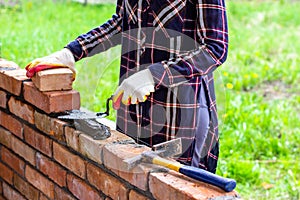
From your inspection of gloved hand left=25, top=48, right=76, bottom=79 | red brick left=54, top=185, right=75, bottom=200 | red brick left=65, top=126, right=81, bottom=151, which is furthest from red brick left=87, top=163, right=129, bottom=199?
gloved hand left=25, top=48, right=76, bottom=79

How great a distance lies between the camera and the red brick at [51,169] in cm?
214

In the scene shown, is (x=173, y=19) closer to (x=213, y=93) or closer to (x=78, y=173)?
(x=213, y=93)

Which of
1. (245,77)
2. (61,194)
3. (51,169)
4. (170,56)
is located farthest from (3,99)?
(245,77)

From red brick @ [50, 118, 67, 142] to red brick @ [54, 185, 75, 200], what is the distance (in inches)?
8.8

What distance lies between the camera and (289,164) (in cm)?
343

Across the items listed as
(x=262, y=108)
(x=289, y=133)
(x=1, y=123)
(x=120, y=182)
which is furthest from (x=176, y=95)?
(x=262, y=108)

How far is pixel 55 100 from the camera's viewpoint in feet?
7.00

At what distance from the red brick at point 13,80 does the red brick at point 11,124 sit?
0.14 meters

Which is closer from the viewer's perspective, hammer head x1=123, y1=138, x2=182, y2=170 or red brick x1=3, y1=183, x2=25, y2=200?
hammer head x1=123, y1=138, x2=182, y2=170

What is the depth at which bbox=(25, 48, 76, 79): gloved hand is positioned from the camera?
212cm

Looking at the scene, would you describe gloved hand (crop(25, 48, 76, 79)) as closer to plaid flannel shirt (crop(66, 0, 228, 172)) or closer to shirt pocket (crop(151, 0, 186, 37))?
plaid flannel shirt (crop(66, 0, 228, 172))

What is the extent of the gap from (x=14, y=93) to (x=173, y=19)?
3.05 feet

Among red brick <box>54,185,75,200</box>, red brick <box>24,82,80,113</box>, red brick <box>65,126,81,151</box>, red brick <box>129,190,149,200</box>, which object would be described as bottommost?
red brick <box>54,185,75,200</box>

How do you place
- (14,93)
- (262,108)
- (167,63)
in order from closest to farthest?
1. (167,63)
2. (14,93)
3. (262,108)
